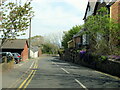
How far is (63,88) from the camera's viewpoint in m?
10.5

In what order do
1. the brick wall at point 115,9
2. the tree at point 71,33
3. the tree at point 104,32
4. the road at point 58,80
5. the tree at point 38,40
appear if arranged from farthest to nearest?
the tree at point 38,40
the tree at point 71,33
the brick wall at point 115,9
the tree at point 104,32
the road at point 58,80

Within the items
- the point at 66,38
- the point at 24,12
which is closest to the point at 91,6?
the point at 24,12

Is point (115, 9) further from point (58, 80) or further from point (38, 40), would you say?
point (38, 40)

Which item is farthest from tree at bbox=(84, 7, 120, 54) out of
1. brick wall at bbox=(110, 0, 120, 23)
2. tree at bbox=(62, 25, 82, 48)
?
tree at bbox=(62, 25, 82, 48)

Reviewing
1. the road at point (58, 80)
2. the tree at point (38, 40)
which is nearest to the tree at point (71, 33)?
the tree at point (38, 40)

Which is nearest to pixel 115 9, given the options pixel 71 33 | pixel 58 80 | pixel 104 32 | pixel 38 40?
pixel 104 32

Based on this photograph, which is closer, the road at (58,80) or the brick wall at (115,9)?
the road at (58,80)

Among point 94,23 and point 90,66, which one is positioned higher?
Answer: point 94,23

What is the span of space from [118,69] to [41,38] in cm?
9887

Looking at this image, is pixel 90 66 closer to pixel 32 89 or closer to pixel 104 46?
pixel 104 46

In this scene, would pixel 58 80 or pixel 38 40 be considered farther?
pixel 38 40

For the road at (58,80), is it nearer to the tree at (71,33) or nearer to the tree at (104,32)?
the tree at (104,32)

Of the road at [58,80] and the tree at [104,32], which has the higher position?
the tree at [104,32]

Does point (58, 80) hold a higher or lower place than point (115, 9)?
lower
